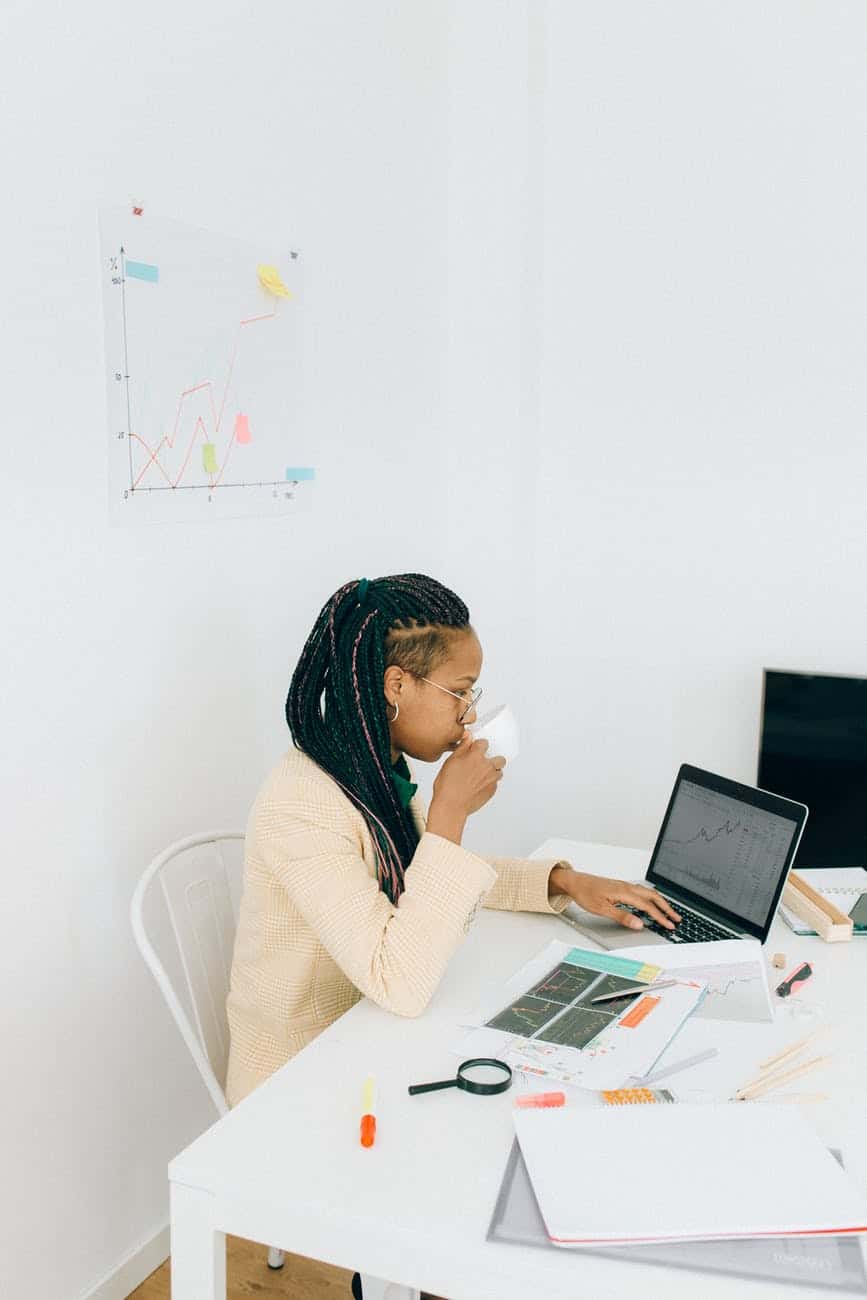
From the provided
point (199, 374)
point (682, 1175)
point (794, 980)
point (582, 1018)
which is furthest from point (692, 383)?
point (682, 1175)

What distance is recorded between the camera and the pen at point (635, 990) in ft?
4.86

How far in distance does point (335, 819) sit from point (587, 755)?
1612 millimetres

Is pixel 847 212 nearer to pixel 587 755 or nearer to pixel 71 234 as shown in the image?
pixel 587 755

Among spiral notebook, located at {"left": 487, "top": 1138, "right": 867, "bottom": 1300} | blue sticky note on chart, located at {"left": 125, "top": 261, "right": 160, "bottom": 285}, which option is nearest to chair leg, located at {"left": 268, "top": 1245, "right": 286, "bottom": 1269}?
spiral notebook, located at {"left": 487, "top": 1138, "right": 867, "bottom": 1300}

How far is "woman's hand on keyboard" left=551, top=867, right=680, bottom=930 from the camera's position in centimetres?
176

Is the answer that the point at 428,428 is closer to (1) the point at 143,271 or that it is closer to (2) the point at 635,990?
(1) the point at 143,271

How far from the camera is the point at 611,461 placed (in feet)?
9.70

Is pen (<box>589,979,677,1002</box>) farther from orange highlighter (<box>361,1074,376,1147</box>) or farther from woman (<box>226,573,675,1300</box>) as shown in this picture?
orange highlighter (<box>361,1074,376,1147</box>)

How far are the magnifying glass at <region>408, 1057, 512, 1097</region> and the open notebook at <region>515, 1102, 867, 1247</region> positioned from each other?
0.08 meters

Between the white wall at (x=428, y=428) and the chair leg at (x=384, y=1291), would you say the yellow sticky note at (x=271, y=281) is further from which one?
the chair leg at (x=384, y=1291)

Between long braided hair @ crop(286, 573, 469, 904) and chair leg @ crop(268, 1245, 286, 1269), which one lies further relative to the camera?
chair leg @ crop(268, 1245, 286, 1269)

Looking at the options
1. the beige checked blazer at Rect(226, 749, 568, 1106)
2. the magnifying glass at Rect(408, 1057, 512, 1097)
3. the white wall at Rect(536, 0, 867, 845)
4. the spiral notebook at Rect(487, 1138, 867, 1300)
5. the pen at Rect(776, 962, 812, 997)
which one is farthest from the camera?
the white wall at Rect(536, 0, 867, 845)

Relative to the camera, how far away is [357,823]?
5.19ft

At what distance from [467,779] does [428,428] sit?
1.48 m
